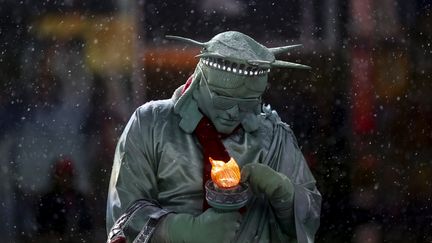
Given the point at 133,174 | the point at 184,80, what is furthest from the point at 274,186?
the point at 184,80

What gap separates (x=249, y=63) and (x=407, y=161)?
142 inches

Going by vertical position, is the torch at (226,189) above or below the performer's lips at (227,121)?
below

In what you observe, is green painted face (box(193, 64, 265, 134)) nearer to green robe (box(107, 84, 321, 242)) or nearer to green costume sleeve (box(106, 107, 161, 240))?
green robe (box(107, 84, 321, 242))

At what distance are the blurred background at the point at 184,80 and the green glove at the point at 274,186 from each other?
291 centimetres

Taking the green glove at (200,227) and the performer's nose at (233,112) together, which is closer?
the green glove at (200,227)

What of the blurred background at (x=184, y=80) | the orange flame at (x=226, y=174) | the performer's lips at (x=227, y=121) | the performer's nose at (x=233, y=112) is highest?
the performer's nose at (x=233, y=112)

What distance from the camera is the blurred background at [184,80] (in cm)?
538

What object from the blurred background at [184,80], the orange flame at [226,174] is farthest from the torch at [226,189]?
the blurred background at [184,80]

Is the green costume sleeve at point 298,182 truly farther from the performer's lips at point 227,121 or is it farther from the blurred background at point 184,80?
the blurred background at point 184,80

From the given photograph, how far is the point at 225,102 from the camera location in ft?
7.95

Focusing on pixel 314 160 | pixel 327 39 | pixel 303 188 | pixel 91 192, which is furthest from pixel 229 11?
pixel 303 188

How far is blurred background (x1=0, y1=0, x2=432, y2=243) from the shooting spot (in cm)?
538

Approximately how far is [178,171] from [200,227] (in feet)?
0.78

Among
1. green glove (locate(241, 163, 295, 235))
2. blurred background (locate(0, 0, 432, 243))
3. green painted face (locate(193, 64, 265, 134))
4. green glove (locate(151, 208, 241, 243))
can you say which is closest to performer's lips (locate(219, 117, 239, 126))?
green painted face (locate(193, 64, 265, 134))
